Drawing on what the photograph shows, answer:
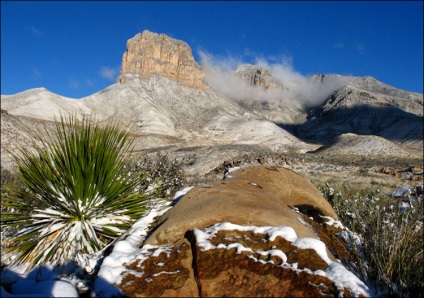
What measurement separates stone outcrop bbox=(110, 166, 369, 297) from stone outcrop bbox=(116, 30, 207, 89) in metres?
117

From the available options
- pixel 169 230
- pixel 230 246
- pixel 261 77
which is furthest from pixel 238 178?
pixel 261 77

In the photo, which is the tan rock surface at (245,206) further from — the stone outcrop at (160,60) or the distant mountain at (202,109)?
the stone outcrop at (160,60)

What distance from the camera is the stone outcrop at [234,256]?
2775mm

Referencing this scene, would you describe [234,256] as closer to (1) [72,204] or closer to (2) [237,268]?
(2) [237,268]

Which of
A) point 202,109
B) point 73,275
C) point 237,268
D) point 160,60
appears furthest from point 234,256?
point 160,60

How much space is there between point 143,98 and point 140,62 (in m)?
33.9

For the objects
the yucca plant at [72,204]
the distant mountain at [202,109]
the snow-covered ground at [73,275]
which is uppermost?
the distant mountain at [202,109]

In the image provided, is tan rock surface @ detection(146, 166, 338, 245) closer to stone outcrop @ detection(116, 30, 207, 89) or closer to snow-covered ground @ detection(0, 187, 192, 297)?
snow-covered ground @ detection(0, 187, 192, 297)

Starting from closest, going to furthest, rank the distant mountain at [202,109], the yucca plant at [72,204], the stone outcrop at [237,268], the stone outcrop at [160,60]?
the stone outcrop at [237,268], the yucca plant at [72,204], the distant mountain at [202,109], the stone outcrop at [160,60]

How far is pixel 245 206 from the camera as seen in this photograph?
418 cm

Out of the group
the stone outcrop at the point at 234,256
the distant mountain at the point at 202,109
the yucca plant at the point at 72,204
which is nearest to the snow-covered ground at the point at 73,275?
the stone outcrop at the point at 234,256

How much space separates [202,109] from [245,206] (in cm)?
10527

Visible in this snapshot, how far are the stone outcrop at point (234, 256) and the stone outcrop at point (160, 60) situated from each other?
117 meters

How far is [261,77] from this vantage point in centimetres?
18650
